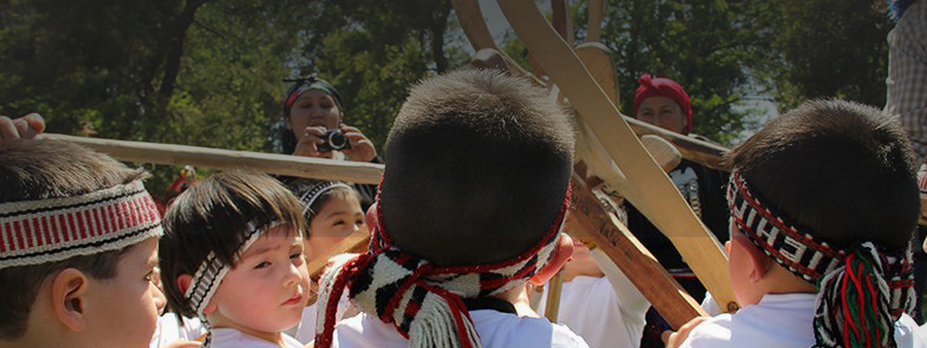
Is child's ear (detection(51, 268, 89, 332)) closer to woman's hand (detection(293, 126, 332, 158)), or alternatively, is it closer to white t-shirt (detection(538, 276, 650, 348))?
white t-shirt (detection(538, 276, 650, 348))

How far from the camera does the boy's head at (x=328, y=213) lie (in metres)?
3.31

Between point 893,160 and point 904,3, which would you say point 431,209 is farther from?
point 904,3

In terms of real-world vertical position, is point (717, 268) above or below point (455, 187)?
below

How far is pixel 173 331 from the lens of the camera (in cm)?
232

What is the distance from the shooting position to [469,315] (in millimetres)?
1192

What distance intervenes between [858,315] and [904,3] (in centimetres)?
228

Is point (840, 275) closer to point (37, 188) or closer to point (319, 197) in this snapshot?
point (37, 188)

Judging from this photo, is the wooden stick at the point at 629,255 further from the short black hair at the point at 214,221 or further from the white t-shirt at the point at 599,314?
the short black hair at the point at 214,221

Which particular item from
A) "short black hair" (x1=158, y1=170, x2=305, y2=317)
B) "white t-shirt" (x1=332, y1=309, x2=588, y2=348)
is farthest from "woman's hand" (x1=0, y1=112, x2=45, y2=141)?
"white t-shirt" (x1=332, y1=309, x2=588, y2=348)

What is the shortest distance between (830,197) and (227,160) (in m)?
1.46

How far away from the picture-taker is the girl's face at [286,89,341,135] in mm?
4043

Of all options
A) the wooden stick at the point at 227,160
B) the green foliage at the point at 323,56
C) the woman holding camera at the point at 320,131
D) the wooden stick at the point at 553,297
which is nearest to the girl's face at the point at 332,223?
the woman holding camera at the point at 320,131

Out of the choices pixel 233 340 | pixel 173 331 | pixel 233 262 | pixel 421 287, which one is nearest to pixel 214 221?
pixel 233 262

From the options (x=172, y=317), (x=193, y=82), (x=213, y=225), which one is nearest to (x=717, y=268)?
(x=213, y=225)
